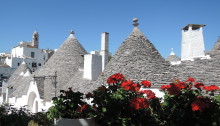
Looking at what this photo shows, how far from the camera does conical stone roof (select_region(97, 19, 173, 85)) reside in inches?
343

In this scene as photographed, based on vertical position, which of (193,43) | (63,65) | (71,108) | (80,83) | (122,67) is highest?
(193,43)

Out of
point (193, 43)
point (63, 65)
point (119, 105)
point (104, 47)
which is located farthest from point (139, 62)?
point (63, 65)

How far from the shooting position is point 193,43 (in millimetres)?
11211

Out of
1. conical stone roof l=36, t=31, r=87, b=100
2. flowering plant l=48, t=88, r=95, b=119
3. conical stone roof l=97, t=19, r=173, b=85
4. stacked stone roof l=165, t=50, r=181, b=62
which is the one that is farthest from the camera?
stacked stone roof l=165, t=50, r=181, b=62

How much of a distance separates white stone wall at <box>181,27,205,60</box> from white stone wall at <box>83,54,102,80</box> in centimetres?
469

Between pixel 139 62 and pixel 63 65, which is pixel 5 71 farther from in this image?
pixel 139 62

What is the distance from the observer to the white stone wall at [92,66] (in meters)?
12.2

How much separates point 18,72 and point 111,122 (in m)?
21.9

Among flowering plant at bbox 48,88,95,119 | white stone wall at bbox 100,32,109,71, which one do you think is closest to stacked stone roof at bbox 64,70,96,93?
white stone wall at bbox 100,32,109,71

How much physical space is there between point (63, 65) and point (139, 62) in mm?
7064

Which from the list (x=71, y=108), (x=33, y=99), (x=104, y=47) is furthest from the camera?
(x=33, y=99)

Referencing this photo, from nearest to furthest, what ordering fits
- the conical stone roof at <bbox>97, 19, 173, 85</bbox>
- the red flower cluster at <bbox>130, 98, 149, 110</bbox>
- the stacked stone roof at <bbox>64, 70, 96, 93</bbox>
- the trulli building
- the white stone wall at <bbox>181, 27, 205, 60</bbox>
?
the red flower cluster at <bbox>130, 98, 149, 110</bbox> → the conical stone roof at <bbox>97, 19, 173, 85</bbox> → the trulli building → the white stone wall at <bbox>181, 27, 205, 60</bbox> → the stacked stone roof at <bbox>64, 70, 96, 93</bbox>

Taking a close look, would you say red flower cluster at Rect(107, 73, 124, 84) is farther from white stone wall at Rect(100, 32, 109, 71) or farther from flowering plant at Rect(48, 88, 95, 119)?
white stone wall at Rect(100, 32, 109, 71)

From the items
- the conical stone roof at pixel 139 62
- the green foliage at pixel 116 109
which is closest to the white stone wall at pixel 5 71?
the conical stone roof at pixel 139 62
